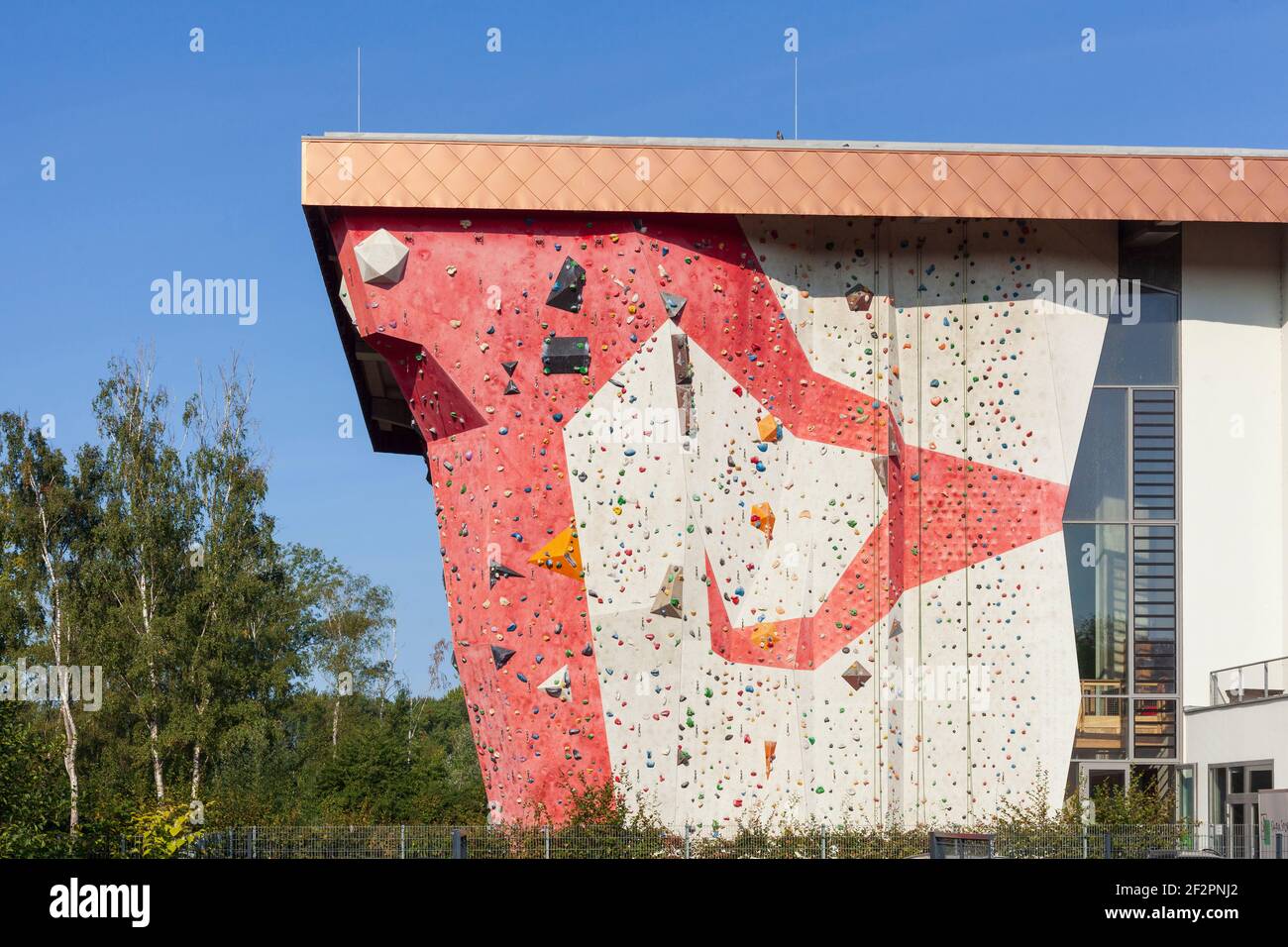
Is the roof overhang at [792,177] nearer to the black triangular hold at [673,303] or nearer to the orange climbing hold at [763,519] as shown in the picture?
the black triangular hold at [673,303]

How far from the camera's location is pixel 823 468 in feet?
81.1

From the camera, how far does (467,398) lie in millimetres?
24156

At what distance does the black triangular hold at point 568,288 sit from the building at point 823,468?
0.05 metres

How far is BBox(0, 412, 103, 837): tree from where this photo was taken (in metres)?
36.6

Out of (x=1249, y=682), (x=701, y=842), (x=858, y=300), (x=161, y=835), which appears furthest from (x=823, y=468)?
(x=161, y=835)

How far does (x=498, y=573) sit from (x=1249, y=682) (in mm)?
12704

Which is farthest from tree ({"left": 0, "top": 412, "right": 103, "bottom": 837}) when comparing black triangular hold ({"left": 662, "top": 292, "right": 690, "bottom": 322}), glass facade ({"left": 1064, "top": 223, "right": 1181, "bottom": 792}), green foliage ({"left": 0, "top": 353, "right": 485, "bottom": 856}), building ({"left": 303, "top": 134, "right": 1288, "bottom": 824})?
glass facade ({"left": 1064, "top": 223, "right": 1181, "bottom": 792})

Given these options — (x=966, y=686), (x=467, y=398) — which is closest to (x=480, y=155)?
(x=467, y=398)

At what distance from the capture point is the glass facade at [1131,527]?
2538cm

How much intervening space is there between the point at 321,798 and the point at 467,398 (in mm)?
22813

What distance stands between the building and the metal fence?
713mm

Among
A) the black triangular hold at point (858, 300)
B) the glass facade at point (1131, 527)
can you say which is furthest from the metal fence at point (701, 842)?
the black triangular hold at point (858, 300)

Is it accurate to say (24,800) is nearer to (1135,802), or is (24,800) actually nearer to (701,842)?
(701,842)
